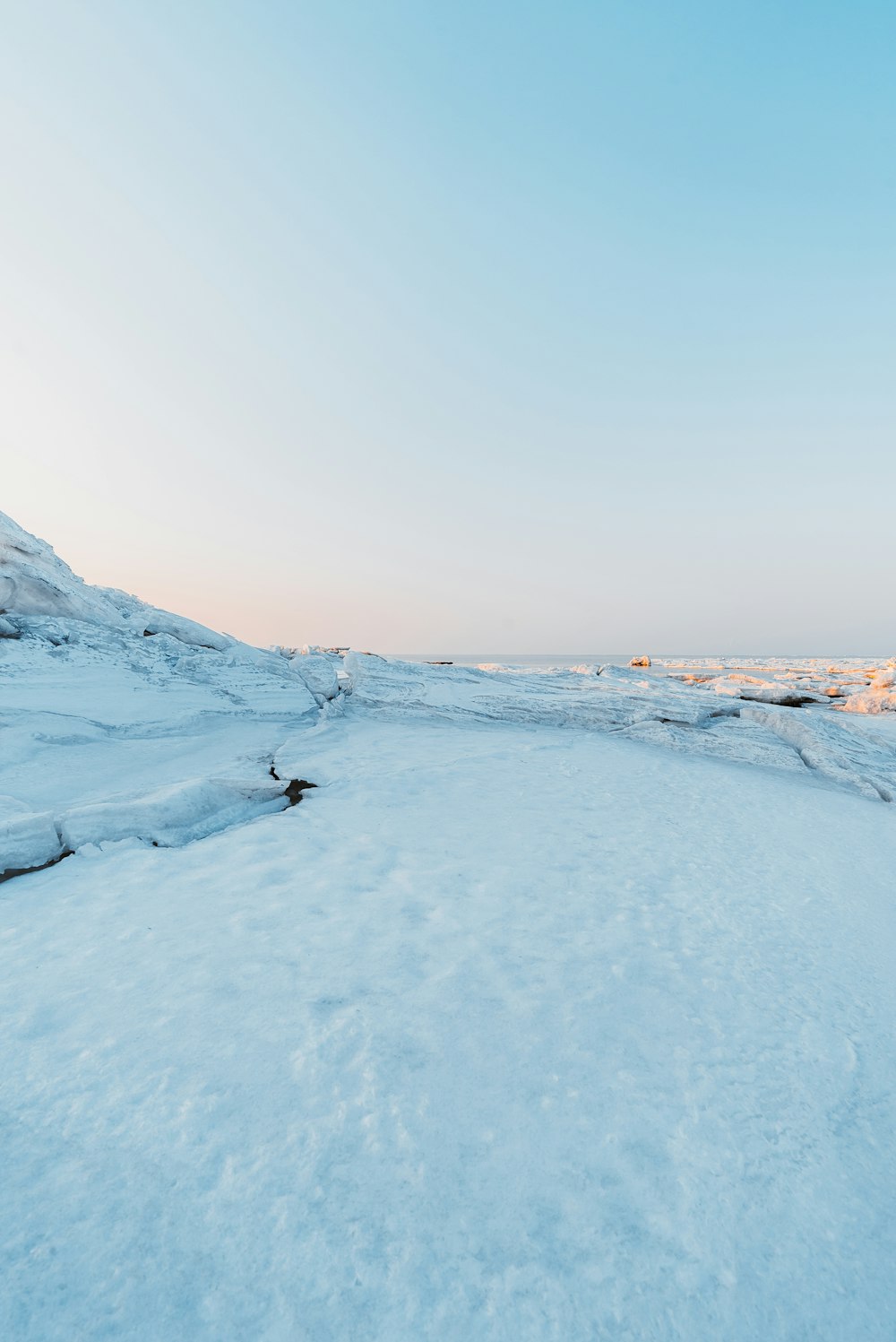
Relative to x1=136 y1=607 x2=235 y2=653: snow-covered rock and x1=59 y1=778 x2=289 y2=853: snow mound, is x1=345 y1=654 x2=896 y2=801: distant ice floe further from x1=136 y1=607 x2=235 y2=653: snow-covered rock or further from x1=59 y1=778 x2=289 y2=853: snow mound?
x1=59 y1=778 x2=289 y2=853: snow mound

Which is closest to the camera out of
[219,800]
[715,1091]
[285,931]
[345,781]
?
[715,1091]

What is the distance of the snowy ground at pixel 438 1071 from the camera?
1350 mm

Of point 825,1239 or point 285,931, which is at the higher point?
point 285,931

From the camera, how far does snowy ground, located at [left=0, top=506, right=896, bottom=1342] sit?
4.43ft

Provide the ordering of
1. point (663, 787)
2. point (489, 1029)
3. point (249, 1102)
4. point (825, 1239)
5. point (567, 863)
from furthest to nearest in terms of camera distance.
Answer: point (663, 787) < point (567, 863) < point (489, 1029) < point (249, 1102) < point (825, 1239)

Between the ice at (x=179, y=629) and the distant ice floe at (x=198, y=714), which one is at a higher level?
the ice at (x=179, y=629)

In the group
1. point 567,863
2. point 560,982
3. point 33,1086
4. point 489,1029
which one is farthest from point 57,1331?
point 567,863

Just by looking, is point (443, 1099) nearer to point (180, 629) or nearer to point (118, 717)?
point (118, 717)

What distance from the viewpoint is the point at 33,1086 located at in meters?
1.82

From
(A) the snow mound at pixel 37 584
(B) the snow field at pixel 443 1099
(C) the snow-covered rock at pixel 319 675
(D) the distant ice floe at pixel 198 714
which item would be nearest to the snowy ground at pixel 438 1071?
(B) the snow field at pixel 443 1099

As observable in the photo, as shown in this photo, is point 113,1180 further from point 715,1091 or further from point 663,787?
point 663,787

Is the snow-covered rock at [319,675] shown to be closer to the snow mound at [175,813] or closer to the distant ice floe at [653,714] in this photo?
the distant ice floe at [653,714]

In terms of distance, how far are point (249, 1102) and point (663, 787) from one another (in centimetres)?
474

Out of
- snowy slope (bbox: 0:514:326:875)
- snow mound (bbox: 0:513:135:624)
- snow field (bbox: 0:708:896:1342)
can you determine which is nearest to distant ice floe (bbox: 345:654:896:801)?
snowy slope (bbox: 0:514:326:875)
